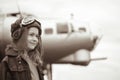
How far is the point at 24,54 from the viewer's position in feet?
9.12

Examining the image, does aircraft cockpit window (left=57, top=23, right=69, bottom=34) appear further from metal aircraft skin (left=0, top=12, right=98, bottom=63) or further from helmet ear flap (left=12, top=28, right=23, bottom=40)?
helmet ear flap (left=12, top=28, right=23, bottom=40)

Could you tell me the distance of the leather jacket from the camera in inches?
106

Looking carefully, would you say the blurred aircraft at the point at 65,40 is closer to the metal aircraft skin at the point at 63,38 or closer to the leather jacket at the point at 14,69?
the metal aircraft skin at the point at 63,38

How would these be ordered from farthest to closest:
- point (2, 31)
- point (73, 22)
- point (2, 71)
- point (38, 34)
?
1. point (73, 22)
2. point (2, 31)
3. point (38, 34)
4. point (2, 71)

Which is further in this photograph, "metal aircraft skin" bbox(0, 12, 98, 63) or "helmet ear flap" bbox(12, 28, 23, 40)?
"metal aircraft skin" bbox(0, 12, 98, 63)

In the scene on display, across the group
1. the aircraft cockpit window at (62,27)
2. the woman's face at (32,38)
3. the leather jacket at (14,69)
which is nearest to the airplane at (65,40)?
the aircraft cockpit window at (62,27)

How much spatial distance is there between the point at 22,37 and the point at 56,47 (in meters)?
9.59

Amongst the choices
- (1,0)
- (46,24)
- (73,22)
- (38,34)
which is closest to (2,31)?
(46,24)

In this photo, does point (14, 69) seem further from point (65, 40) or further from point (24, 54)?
point (65, 40)

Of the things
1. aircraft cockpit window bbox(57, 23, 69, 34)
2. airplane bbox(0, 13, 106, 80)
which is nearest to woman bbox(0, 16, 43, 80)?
airplane bbox(0, 13, 106, 80)

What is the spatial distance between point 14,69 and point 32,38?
1.02ft

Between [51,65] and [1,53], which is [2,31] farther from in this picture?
[51,65]

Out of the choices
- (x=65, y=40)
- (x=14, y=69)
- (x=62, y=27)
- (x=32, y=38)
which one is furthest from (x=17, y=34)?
(x=62, y=27)

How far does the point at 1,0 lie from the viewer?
7586 mm
